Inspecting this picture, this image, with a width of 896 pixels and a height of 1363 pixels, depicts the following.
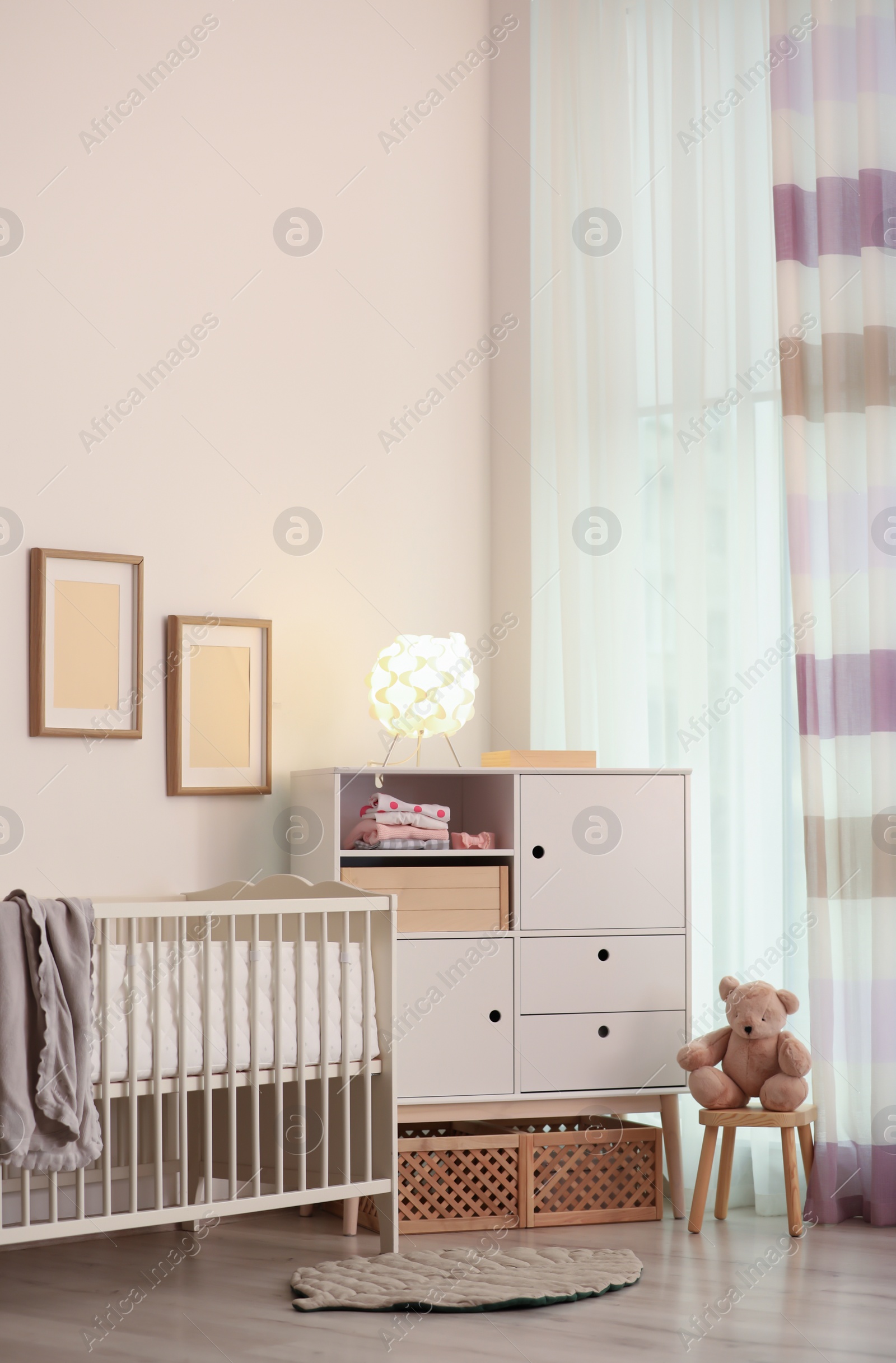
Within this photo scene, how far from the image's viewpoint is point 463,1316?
243 cm

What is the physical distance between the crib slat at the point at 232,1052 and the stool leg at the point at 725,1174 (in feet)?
3.56

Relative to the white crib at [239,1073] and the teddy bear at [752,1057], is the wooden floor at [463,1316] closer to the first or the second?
the white crib at [239,1073]

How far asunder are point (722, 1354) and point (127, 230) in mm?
2675

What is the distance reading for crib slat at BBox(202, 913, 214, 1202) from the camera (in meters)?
2.53

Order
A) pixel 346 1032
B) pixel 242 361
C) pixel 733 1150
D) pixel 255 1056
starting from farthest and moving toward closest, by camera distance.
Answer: pixel 242 361 < pixel 733 1150 < pixel 346 1032 < pixel 255 1056

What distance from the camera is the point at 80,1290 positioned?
8.48 feet

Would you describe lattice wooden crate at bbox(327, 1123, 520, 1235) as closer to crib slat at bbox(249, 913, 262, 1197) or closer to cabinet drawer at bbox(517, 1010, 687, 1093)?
cabinet drawer at bbox(517, 1010, 687, 1093)

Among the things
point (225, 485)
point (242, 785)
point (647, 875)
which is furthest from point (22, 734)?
point (647, 875)

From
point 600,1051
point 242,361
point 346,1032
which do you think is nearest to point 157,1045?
point 346,1032

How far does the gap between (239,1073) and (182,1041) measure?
0.18 m

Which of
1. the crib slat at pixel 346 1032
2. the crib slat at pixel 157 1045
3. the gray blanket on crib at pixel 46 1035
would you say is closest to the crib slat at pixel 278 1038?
the crib slat at pixel 346 1032

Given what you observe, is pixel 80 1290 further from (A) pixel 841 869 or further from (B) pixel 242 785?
(A) pixel 841 869

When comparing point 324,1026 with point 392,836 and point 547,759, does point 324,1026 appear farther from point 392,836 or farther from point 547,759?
point 547,759

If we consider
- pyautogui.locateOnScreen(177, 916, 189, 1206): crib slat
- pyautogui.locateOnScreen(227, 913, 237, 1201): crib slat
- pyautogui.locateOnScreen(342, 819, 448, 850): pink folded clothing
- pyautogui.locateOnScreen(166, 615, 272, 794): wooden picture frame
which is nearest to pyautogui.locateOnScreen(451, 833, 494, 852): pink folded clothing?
pyautogui.locateOnScreen(342, 819, 448, 850): pink folded clothing
